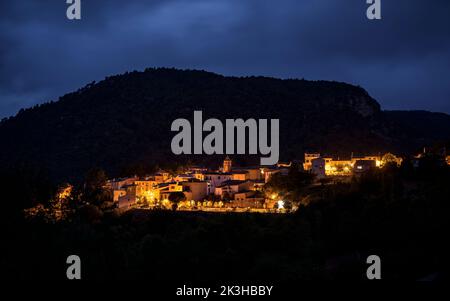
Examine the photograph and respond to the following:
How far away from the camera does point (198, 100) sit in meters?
52.4

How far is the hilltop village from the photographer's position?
23391 millimetres

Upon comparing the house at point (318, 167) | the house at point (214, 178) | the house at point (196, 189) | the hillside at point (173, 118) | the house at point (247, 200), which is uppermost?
the hillside at point (173, 118)

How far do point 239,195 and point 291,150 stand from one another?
17.3m

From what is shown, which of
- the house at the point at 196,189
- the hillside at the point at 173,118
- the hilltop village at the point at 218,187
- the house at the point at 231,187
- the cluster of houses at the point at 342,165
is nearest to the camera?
the hilltop village at the point at 218,187

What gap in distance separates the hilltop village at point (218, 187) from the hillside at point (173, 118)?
8.98 m

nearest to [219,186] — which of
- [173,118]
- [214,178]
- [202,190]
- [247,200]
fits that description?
[202,190]

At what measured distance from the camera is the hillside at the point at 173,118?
137 ft

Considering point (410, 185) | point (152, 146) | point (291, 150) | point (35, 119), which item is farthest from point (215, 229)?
point (35, 119)

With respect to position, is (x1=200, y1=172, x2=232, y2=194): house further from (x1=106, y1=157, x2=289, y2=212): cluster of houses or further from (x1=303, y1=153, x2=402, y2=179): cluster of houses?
(x1=303, y1=153, x2=402, y2=179): cluster of houses

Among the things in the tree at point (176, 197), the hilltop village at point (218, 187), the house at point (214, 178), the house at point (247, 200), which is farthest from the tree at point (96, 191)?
the house at point (247, 200)

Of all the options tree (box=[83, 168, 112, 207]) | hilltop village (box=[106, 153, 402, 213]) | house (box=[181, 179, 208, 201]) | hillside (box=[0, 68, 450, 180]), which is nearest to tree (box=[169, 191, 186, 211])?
hilltop village (box=[106, 153, 402, 213])

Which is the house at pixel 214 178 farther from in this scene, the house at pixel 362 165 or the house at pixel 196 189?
the house at pixel 362 165

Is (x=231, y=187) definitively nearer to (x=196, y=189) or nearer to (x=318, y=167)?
(x=196, y=189)
